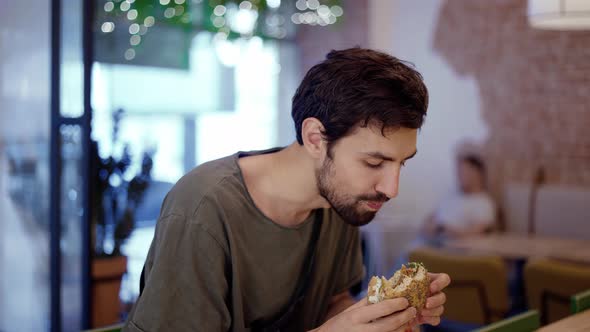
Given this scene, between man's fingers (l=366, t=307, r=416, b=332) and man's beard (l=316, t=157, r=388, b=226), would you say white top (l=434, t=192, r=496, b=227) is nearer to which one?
man's beard (l=316, t=157, r=388, b=226)

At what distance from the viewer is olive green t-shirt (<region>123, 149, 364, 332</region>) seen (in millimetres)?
1538

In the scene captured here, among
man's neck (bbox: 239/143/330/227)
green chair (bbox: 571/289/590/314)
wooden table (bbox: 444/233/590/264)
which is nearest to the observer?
man's neck (bbox: 239/143/330/227)

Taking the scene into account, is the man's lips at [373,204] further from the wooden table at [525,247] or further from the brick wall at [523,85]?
the brick wall at [523,85]

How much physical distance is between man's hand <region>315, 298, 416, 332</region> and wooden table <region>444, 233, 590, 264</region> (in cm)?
310

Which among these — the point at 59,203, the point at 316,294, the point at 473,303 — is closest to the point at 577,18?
the point at 473,303

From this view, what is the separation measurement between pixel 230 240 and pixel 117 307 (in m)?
2.55

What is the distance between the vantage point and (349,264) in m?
2.02

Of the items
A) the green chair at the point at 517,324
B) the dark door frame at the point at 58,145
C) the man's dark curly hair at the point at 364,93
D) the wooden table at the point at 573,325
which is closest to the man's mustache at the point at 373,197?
the man's dark curly hair at the point at 364,93

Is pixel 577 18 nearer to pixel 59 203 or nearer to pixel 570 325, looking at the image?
pixel 570 325

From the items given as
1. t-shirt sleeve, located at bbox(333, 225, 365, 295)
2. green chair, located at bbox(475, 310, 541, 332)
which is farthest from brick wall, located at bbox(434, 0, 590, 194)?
t-shirt sleeve, located at bbox(333, 225, 365, 295)

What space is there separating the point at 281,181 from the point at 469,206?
4321mm

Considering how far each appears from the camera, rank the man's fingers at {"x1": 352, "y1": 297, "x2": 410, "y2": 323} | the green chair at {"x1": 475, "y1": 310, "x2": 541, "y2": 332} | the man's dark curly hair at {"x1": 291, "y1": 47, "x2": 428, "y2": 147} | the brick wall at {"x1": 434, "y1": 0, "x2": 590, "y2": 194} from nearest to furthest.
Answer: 1. the man's fingers at {"x1": 352, "y1": 297, "x2": 410, "y2": 323}
2. the man's dark curly hair at {"x1": 291, "y1": 47, "x2": 428, "y2": 147}
3. the green chair at {"x1": 475, "y1": 310, "x2": 541, "y2": 332}
4. the brick wall at {"x1": 434, "y1": 0, "x2": 590, "y2": 194}

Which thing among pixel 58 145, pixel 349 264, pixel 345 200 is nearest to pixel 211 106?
pixel 58 145

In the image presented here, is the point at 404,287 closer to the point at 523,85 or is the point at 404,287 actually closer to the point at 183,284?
the point at 183,284
